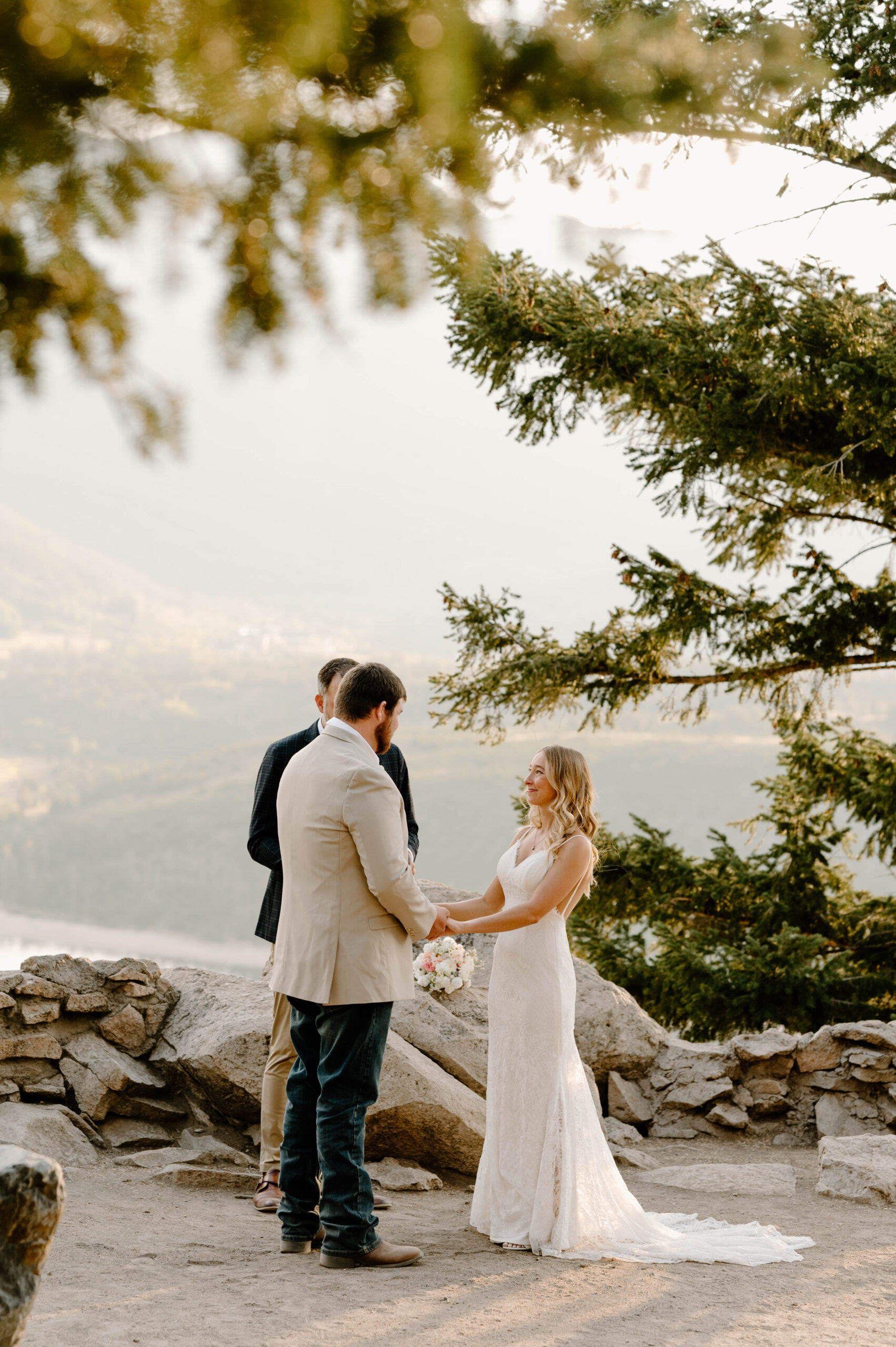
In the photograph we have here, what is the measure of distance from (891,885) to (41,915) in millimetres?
74400

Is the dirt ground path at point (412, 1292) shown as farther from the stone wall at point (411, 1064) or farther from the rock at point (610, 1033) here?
the rock at point (610, 1033)

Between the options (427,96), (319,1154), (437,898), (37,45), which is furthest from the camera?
(437,898)

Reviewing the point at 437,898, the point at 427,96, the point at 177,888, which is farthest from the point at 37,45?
the point at 177,888

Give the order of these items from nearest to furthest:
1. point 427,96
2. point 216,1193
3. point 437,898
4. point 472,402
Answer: point 427,96, point 216,1193, point 437,898, point 472,402

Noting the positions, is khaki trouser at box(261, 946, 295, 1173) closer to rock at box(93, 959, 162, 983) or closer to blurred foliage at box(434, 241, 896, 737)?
rock at box(93, 959, 162, 983)

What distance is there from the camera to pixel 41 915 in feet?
340

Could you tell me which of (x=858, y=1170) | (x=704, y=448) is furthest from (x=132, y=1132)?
(x=704, y=448)

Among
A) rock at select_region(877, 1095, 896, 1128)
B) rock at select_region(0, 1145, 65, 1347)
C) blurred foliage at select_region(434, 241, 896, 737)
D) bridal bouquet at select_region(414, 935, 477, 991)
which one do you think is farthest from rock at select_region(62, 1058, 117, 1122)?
blurred foliage at select_region(434, 241, 896, 737)

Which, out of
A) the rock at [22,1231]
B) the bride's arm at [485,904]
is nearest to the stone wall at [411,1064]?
the bride's arm at [485,904]

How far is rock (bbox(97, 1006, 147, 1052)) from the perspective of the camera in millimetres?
6199

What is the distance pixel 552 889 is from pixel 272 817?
1.32 metres

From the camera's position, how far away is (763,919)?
10.0 m

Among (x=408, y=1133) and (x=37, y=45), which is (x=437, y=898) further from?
(x=37, y=45)

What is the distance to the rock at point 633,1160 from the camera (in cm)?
620
